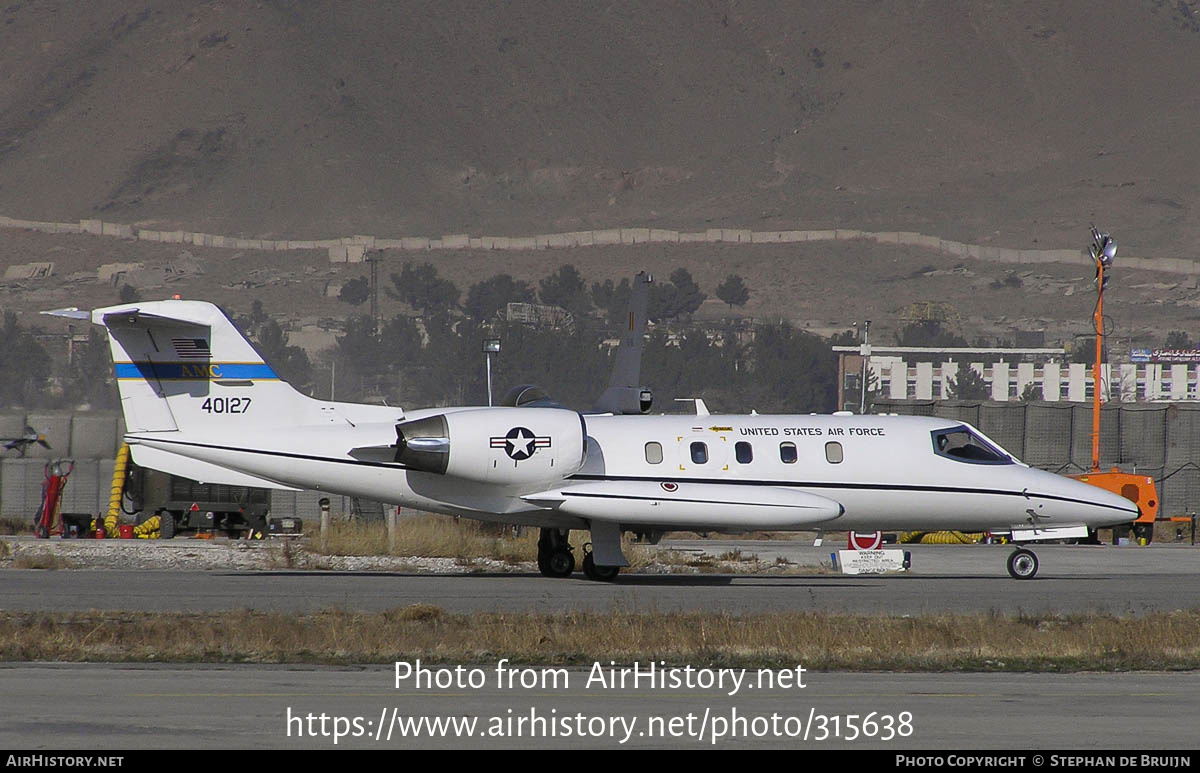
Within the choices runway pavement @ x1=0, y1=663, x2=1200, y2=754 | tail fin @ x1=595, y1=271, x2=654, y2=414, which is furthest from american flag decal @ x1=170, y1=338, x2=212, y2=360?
runway pavement @ x1=0, y1=663, x2=1200, y2=754

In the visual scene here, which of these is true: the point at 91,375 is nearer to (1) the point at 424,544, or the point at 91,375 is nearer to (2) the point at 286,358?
(2) the point at 286,358

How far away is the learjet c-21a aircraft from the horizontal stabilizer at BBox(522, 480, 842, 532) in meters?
0.02

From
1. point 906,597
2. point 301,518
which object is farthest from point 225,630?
point 301,518

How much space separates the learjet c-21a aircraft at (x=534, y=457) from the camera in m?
27.2

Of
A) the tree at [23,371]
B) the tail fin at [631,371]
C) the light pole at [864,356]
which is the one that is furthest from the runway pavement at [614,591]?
the tree at [23,371]

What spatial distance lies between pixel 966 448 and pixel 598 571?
645cm

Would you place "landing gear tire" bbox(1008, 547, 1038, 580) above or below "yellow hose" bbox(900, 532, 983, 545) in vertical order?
above

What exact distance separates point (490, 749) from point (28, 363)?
14864cm

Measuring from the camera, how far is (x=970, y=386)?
161875 millimetres

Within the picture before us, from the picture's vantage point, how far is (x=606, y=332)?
18612 cm

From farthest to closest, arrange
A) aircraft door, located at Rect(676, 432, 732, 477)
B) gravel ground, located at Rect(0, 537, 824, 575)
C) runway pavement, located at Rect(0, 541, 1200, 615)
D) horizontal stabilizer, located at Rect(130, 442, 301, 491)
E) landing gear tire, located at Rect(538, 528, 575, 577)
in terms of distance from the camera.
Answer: gravel ground, located at Rect(0, 537, 824, 575), landing gear tire, located at Rect(538, 528, 575, 577), aircraft door, located at Rect(676, 432, 732, 477), horizontal stabilizer, located at Rect(130, 442, 301, 491), runway pavement, located at Rect(0, 541, 1200, 615)

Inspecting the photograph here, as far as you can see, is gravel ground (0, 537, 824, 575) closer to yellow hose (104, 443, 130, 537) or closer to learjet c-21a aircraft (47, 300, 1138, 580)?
learjet c-21a aircraft (47, 300, 1138, 580)

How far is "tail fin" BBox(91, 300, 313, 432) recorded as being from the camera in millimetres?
27375

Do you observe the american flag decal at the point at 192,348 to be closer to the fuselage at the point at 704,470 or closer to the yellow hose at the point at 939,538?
the fuselage at the point at 704,470
